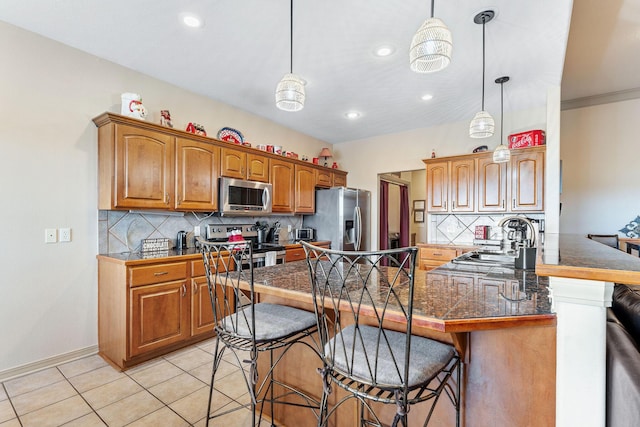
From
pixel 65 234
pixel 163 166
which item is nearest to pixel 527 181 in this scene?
pixel 163 166

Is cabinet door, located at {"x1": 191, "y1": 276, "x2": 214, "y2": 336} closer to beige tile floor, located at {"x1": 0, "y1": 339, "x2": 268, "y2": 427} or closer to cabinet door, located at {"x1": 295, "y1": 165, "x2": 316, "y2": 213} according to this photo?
beige tile floor, located at {"x1": 0, "y1": 339, "x2": 268, "y2": 427}

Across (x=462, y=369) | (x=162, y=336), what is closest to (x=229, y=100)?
(x=162, y=336)

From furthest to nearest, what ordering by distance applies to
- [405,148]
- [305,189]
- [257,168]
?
1. [405,148]
2. [305,189]
3. [257,168]

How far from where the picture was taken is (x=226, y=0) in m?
2.03

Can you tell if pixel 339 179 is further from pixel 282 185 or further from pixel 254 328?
pixel 254 328

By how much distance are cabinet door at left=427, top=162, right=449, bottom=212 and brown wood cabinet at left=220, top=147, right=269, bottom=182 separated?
234cm

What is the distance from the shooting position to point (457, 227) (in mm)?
4465

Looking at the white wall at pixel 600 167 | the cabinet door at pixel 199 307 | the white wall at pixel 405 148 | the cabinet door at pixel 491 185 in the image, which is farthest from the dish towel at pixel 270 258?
the white wall at pixel 600 167

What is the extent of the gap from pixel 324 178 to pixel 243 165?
168 cm

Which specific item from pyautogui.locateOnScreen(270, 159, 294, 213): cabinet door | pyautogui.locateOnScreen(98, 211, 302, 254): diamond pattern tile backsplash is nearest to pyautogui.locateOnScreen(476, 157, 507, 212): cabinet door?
pyautogui.locateOnScreen(270, 159, 294, 213): cabinet door

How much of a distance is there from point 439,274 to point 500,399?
2.25 feet

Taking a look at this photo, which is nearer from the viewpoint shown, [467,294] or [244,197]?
[467,294]

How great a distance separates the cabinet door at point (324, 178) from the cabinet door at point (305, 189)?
11cm

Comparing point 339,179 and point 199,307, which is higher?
point 339,179
